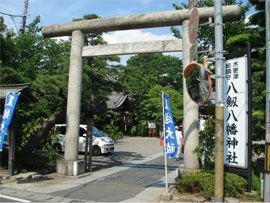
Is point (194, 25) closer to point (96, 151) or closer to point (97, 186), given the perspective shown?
point (97, 186)

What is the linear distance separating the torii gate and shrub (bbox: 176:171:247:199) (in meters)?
1.07

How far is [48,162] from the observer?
12.1m

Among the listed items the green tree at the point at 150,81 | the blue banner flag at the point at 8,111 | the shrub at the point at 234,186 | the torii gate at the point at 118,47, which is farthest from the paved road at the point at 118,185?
the green tree at the point at 150,81

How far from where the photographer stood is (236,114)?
6.43 m

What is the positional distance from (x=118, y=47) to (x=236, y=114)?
516cm

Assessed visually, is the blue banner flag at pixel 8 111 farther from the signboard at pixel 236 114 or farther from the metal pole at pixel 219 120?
the signboard at pixel 236 114

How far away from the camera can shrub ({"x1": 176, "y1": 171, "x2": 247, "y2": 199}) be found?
611cm

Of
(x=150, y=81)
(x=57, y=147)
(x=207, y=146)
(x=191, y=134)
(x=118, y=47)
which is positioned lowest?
(x=57, y=147)

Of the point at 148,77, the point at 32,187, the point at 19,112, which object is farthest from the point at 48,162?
the point at 148,77

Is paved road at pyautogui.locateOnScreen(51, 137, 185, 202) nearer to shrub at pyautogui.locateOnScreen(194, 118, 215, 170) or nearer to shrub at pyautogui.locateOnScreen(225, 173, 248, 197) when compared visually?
shrub at pyautogui.locateOnScreen(194, 118, 215, 170)

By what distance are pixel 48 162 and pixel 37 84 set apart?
452 cm

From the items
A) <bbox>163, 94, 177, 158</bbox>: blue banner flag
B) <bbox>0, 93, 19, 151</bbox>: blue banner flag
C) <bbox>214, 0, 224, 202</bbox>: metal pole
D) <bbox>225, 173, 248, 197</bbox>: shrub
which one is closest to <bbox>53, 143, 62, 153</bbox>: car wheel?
<bbox>0, 93, 19, 151</bbox>: blue banner flag

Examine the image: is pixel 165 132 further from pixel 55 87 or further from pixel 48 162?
pixel 48 162

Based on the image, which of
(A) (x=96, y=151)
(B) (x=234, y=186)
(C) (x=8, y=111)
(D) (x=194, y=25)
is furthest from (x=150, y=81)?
(B) (x=234, y=186)
